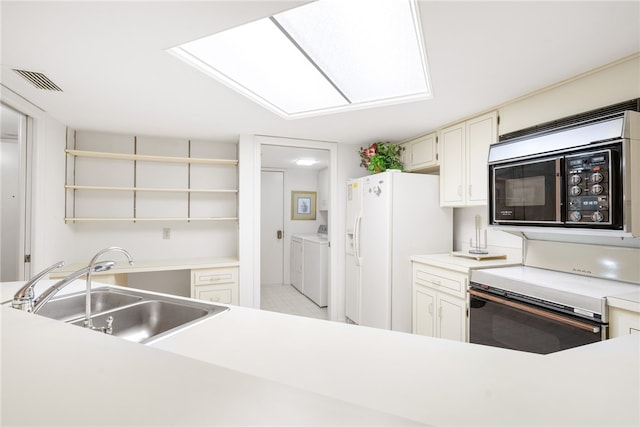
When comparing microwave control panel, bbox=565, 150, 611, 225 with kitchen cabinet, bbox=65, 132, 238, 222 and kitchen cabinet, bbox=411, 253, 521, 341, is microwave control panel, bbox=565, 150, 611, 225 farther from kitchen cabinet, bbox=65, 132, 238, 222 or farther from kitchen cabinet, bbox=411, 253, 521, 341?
kitchen cabinet, bbox=65, 132, 238, 222

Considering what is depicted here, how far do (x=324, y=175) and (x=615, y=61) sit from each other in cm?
396

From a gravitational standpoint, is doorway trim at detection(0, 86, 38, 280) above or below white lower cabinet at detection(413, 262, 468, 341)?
above

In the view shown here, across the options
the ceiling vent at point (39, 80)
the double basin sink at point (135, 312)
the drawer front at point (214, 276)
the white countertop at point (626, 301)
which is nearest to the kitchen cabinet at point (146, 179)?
the drawer front at point (214, 276)

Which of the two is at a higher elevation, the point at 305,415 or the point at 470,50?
the point at 470,50

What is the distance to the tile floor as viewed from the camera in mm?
3861

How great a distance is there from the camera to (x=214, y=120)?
2.67 m

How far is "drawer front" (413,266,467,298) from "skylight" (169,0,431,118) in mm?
1377

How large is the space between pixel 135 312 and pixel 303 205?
160 inches

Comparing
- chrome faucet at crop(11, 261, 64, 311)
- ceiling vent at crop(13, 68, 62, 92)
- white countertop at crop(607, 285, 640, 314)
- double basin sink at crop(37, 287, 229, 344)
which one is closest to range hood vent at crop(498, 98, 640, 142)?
white countertop at crop(607, 285, 640, 314)

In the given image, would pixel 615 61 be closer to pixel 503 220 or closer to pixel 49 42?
pixel 503 220

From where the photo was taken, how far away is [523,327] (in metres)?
1.72

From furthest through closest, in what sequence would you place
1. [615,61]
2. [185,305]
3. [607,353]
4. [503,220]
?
[503,220] < [615,61] < [185,305] < [607,353]

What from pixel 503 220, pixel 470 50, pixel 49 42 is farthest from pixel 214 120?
pixel 503 220

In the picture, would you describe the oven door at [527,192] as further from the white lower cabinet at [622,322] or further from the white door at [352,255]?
the white door at [352,255]
